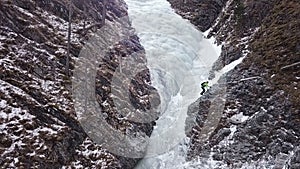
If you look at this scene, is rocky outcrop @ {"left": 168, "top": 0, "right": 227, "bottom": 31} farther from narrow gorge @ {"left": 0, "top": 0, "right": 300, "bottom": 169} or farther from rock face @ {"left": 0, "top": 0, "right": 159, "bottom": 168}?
rock face @ {"left": 0, "top": 0, "right": 159, "bottom": 168}

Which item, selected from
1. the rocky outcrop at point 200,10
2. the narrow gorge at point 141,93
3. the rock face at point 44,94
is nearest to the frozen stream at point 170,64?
the narrow gorge at point 141,93

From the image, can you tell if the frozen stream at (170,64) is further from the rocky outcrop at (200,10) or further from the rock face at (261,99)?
the rock face at (261,99)

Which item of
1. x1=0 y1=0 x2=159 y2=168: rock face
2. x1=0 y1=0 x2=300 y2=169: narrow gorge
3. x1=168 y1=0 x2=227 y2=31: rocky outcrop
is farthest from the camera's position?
x1=168 y1=0 x2=227 y2=31: rocky outcrop

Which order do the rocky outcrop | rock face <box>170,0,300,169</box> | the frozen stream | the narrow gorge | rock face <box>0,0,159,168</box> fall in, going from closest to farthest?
rock face <box>0,0,159,168</box>
the narrow gorge
rock face <box>170,0,300,169</box>
the frozen stream
the rocky outcrop

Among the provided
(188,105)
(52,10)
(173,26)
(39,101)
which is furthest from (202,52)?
(39,101)

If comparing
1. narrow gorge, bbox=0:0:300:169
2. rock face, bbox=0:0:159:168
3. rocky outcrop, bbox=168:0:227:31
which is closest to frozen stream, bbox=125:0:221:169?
narrow gorge, bbox=0:0:300:169

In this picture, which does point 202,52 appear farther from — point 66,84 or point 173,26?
point 66,84
